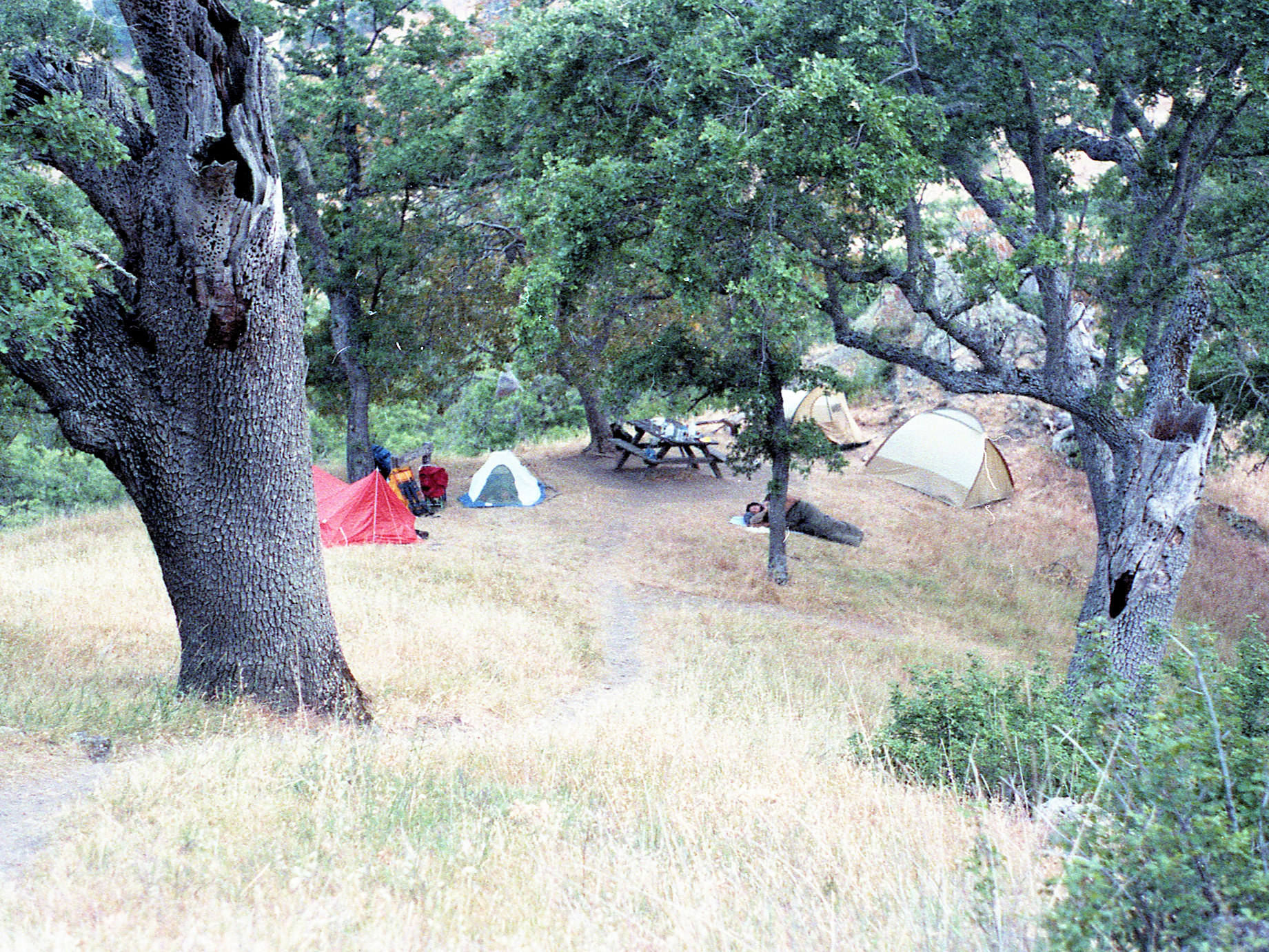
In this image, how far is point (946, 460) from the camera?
2303 centimetres

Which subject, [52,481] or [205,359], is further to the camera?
[52,481]

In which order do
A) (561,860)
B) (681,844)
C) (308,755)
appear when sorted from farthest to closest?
(308,755)
(681,844)
(561,860)

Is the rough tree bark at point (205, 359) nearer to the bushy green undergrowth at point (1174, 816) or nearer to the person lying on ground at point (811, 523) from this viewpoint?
the bushy green undergrowth at point (1174, 816)

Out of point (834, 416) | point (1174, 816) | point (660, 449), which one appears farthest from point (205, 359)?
point (834, 416)

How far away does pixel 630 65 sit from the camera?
12.3 m

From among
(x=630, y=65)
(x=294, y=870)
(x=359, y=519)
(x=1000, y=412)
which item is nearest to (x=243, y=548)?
(x=294, y=870)

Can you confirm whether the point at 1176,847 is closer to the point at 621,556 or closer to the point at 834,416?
the point at 621,556

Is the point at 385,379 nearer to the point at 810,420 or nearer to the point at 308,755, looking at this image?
the point at 810,420

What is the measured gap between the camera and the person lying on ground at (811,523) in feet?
62.9

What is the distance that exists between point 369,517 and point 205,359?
1074 centimetres

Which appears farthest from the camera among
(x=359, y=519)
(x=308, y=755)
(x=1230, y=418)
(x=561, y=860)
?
(x=359, y=519)

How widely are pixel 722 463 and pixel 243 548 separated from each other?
60.3ft

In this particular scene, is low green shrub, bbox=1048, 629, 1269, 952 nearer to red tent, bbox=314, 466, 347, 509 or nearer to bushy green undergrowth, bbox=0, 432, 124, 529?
red tent, bbox=314, 466, 347, 509

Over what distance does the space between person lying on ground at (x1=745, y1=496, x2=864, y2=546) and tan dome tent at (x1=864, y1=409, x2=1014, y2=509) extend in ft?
14.5
